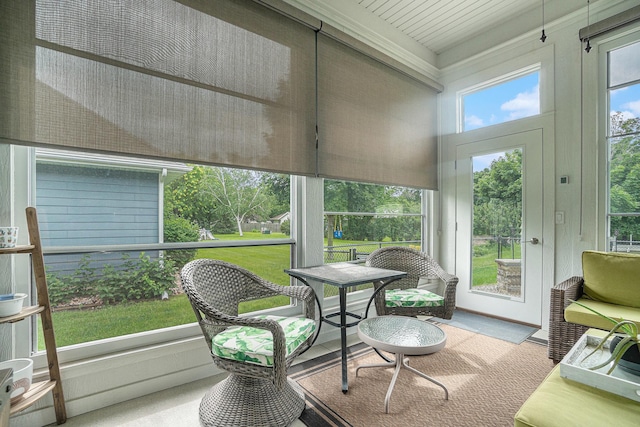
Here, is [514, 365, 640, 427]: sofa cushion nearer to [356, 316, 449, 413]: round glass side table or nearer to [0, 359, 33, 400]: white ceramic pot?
[356, 316, 449, 413]: round glass side table

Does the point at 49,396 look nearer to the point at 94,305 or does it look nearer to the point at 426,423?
the point at 94,305

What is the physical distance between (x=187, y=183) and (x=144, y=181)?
279 millimetres

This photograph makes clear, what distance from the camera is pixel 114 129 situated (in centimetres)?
181

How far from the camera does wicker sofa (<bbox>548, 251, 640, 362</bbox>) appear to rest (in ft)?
7.28

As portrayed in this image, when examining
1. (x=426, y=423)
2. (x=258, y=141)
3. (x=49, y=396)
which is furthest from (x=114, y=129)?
(x=426, y=423)

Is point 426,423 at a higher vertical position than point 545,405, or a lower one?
lower

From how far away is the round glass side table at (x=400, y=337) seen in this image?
5.52 ft

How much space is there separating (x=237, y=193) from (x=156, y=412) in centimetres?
152

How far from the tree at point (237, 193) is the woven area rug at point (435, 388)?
1273 mm

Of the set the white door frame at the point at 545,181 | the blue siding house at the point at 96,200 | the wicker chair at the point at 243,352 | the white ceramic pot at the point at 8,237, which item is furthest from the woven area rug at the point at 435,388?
the white ceramic pot at the point at 8,237

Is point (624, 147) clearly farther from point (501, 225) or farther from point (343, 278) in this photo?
point (343, 278)

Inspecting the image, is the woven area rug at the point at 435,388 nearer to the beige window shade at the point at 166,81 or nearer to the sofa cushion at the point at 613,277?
the sofa cushion at the point at 613,277

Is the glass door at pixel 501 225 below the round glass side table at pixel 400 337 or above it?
above

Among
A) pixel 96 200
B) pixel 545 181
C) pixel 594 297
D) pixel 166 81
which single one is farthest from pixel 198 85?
pixel 594 297
